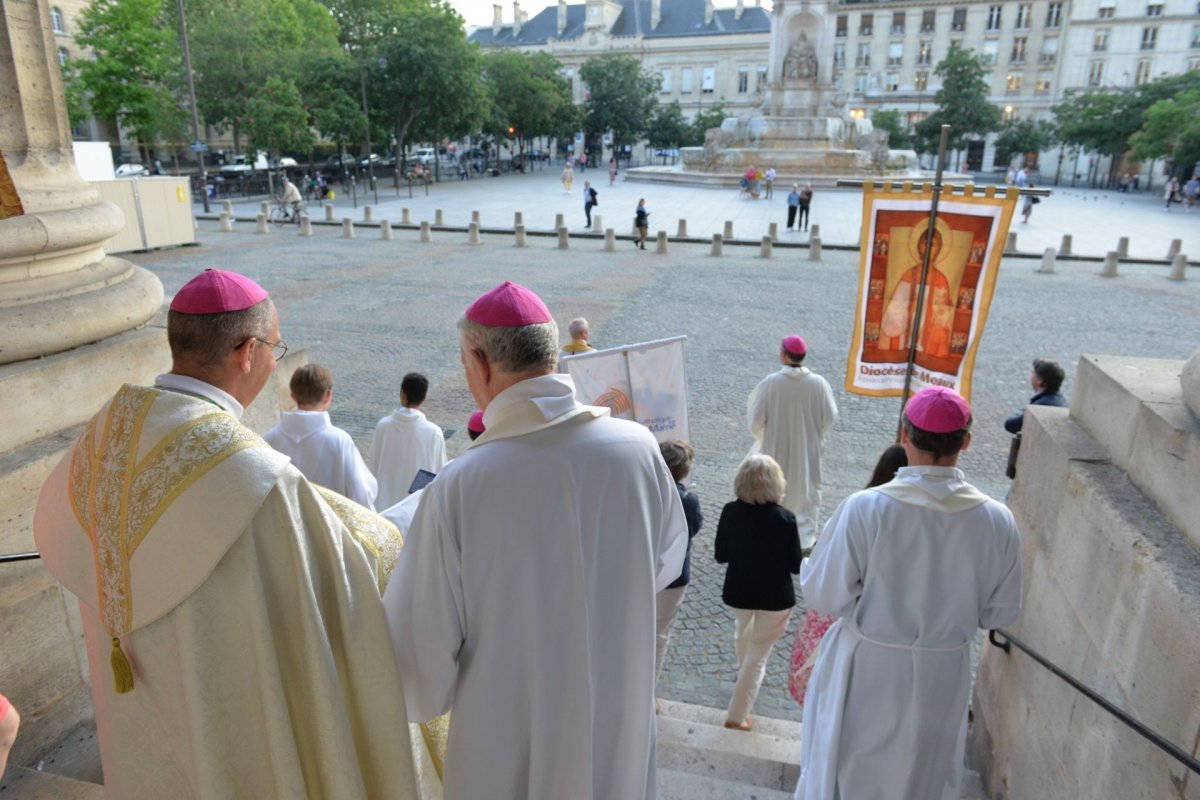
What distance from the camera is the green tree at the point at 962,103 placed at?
2231 inches

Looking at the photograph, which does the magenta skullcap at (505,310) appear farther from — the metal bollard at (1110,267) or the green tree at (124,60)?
the green tree at (124,60)

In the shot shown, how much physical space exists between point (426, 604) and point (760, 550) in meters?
2.29

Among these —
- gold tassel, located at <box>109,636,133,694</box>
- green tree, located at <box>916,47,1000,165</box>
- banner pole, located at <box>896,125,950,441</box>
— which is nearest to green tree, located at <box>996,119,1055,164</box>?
green tree, located at <box>916,47,1000,165</box>

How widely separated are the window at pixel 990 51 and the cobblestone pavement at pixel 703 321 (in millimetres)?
61175

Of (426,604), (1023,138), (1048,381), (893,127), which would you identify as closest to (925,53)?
(893,127)

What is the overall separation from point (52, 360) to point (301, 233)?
22.5m

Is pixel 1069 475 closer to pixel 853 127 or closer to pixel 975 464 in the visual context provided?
pixel 975 464

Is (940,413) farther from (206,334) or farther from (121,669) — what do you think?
(121,669)

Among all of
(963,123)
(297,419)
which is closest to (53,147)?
(297,419)

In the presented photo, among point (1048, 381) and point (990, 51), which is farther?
point (990, 51)

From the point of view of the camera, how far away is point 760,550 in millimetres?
3887

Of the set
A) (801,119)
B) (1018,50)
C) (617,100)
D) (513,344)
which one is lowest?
(513,344)

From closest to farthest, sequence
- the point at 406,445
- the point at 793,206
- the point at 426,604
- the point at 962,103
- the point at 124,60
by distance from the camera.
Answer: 1. the point at 426,604
2. the point at 406,445
3. the point at 793,206
4. the point at 124,60
5. the point at 962,103

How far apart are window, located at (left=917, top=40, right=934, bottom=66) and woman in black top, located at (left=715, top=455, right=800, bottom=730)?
266ft
